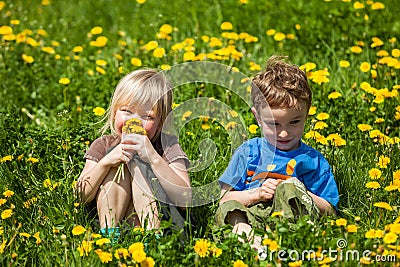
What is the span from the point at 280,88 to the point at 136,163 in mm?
731

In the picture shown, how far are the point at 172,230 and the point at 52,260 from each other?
51cm

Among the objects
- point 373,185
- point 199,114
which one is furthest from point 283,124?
point 199,114

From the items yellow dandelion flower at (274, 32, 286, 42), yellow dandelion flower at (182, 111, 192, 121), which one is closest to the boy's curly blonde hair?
yellow dandelion flower at (182, 111, 192, 121)

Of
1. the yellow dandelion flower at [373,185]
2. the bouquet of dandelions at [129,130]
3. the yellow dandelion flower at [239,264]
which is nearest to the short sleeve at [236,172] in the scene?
the bouquet of dandelions at [129,130]

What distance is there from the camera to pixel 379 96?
4.14 m

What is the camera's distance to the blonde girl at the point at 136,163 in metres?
3.24

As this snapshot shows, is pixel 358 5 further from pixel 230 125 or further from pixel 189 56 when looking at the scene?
pixel 230 125

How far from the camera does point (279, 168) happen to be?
11.1 ft

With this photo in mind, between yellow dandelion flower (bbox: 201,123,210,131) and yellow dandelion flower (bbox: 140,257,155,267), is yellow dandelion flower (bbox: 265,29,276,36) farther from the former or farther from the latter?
yellow dandelion flower (bbox: 140,257,155,267)

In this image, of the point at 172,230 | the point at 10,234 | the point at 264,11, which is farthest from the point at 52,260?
the point at 264,11

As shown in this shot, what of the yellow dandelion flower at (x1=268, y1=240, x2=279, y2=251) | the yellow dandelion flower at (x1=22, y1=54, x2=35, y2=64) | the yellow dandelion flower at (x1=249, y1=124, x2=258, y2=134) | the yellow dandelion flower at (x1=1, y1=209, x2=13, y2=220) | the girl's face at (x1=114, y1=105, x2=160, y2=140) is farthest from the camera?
the yellow dandelion flower at (x1=22, y1=54, x2=35, y2=64)

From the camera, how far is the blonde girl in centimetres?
324

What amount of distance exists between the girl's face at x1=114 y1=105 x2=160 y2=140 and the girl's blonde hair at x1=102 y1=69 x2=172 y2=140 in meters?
0.02

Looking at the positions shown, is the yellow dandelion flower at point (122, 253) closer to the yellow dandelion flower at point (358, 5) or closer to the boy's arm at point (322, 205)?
the boy's arm at point (322, 205)
